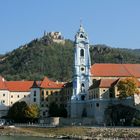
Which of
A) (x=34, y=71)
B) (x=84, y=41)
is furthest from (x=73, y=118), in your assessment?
(x=34, y=71)

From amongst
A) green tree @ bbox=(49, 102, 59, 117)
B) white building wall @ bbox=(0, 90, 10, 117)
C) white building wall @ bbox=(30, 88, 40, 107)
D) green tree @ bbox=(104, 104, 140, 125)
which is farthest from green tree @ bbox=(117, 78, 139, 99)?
white building wall @ bbox=(0, 90, 10, 117)

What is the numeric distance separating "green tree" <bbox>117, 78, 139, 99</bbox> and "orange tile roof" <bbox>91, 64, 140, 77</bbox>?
13.4 metres

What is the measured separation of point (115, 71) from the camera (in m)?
116

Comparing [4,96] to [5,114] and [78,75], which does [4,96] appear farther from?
[78,75]

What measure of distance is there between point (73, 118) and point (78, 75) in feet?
38.0

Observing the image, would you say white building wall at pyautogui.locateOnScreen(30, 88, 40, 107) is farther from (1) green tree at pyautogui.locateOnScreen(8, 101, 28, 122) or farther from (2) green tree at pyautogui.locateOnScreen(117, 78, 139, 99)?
(2) green tree at pyautogui.locateOnScreen(117, 78, 139, 99)

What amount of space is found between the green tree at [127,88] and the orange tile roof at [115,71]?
13.4 m

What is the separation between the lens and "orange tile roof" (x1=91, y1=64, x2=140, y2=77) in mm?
115294

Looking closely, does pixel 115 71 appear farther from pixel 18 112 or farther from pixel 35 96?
pixel 18 112

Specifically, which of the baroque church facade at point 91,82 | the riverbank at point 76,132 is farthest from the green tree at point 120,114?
the riverbank at point 76,132

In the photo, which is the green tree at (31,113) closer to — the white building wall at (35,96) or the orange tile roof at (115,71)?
the white building wall at (35,96)

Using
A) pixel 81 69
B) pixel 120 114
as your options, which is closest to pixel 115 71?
pixel 81 69

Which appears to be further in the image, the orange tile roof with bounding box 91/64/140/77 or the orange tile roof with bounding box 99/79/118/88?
the orange tile roof with bounding box 91/64/140/77

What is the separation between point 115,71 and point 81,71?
28.3 ft
